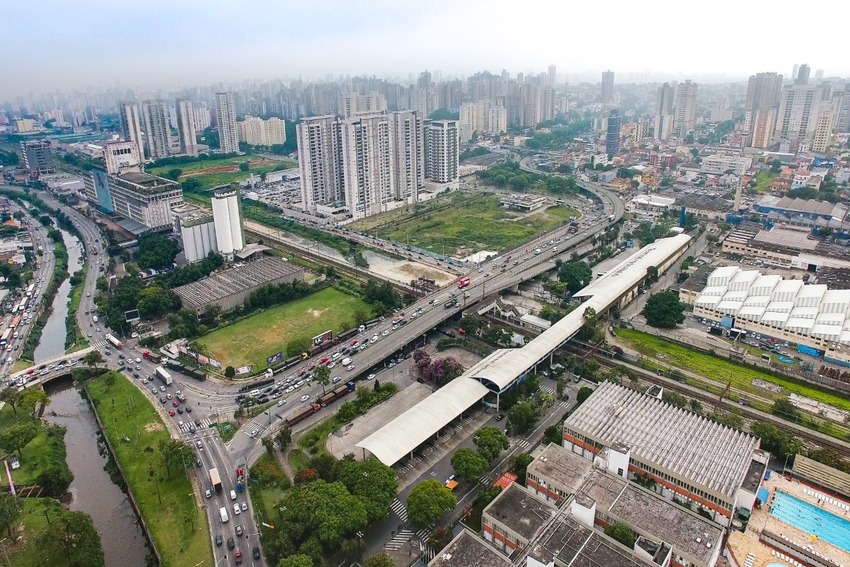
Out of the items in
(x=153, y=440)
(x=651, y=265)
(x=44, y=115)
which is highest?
(x=44, y=115)

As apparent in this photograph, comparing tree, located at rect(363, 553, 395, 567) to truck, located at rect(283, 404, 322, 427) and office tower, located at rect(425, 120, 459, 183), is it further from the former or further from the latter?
office tower, located at rect(425, 120, 459, 183)

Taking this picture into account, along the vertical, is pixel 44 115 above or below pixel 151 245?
above

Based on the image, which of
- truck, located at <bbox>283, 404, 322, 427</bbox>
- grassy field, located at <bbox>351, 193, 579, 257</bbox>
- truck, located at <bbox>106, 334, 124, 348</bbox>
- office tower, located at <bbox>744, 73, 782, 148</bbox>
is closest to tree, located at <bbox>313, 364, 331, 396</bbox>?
truck, located at <bbox>283, 404, 322, 427</bbox>

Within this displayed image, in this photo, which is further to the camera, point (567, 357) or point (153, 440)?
point (567, 357)

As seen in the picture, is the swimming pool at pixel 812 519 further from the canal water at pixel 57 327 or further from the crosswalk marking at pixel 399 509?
the canal water at pixel 57 327

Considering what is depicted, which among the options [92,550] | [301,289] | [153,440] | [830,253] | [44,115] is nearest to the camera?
[92,550]

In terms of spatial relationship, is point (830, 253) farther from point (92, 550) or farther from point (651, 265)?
point (92, 550)

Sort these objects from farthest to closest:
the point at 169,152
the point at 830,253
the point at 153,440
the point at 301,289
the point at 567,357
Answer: the point at 169,152 < the point at 830,253 < the point at 301,289 < the point at 567,357 < the point at 153,440

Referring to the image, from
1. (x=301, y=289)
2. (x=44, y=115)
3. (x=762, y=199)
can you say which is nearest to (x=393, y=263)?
(x=301, y=289)
